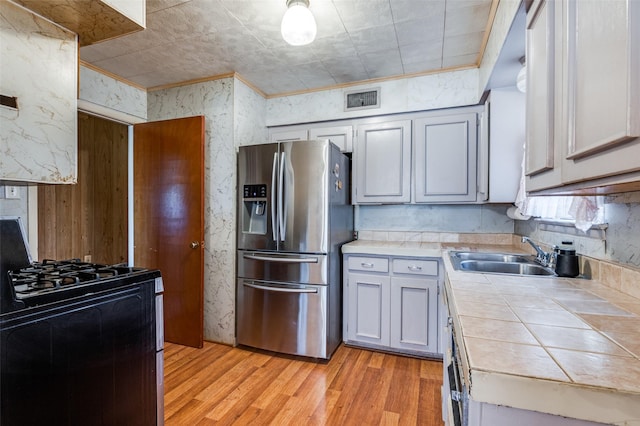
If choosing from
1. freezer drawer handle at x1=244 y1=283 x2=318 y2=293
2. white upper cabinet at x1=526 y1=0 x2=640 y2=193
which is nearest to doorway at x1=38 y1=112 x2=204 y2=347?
freezer drawer handle at x1=244 y1=283 x2=318 y2=293

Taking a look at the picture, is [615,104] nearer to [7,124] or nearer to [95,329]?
[95,329]

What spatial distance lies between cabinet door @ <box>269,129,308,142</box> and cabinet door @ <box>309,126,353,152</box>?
0.17 m

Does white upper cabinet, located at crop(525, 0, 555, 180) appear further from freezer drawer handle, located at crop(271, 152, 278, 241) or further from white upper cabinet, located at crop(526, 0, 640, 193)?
freezer drawer handle, located at crop(271, 152, 278, 241)

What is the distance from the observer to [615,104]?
0.58m

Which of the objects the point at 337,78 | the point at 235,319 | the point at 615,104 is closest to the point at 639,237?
the point at 615,104

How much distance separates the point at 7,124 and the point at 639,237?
7.85ft

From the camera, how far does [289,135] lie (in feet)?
9.98

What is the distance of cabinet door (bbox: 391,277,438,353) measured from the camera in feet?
7.50

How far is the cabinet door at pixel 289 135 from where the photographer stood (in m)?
3.00

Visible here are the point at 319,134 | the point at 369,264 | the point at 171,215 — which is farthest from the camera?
the point at 319,134

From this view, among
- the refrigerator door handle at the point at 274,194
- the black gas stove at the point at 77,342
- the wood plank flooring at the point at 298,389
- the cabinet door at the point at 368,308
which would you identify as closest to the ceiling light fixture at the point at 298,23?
the refrigerator door handle at the point at 274,194

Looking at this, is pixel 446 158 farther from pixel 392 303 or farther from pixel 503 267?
pixel 392 303

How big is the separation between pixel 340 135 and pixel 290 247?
120 cm

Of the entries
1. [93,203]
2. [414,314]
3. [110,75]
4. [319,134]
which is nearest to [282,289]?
[414,314]
